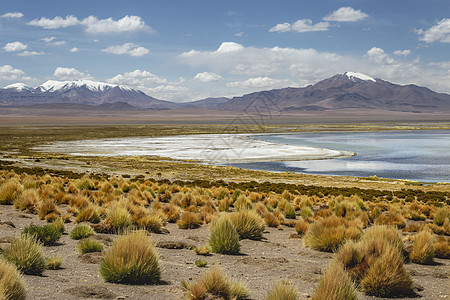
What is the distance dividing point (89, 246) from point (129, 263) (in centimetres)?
218

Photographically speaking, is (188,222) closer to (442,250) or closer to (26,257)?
(26,257)

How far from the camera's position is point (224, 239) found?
883cm

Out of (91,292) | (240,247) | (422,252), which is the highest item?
(91,292)

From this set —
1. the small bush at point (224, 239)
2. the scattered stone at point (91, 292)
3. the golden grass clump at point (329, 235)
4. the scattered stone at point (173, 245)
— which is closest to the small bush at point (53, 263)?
the scattered stone at point (91, 292)

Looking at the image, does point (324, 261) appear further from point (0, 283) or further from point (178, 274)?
point (0, 283)

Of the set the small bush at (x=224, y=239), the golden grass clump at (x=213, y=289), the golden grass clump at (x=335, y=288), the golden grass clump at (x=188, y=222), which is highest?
the golden grass clump at (x=335, y=288)

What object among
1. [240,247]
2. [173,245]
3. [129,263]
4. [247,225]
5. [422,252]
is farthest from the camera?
[247,225]

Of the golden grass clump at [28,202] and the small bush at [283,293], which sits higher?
the small bush at [283,293]

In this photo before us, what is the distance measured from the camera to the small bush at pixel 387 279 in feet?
20.3

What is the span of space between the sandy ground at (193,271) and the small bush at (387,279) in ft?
0.68

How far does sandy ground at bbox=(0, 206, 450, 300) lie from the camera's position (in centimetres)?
578

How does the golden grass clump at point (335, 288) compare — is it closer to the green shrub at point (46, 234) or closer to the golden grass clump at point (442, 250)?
the golden grass clump at point (442, 250)

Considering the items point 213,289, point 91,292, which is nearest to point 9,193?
point 91,292

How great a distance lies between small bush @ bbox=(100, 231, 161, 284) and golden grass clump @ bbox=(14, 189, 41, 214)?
6949 millimetres
